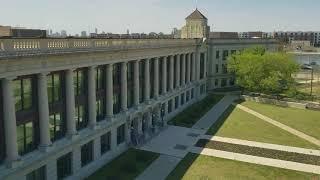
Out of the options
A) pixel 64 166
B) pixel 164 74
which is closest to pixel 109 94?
pixel 64 166

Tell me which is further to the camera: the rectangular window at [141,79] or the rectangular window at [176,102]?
the rectangular window at [176,102]

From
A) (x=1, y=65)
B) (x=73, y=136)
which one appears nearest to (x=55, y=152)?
(x=73, y=136)

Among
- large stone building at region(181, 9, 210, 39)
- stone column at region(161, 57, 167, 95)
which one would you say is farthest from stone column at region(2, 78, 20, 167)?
large stone building at region(181, 9, 210, 39)

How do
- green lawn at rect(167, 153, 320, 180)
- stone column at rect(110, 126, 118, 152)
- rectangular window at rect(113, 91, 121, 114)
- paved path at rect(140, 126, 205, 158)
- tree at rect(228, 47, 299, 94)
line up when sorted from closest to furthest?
1. green lawn at rect(167, 153, 320, 180)
2. stone column at rect(110, 126, 118, 152)
3. rectangular window at rect(113, 91, 121, 114)
4. paved path at rect(140, 126, 205, 158)
5. tree at rect(228, 47, 299, 94)

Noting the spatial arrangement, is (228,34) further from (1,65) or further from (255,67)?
(1,65)

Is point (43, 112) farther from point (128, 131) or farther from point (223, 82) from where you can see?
point (223, 82)

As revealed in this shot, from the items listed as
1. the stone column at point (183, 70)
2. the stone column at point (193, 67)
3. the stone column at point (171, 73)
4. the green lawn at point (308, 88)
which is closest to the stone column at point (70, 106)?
the stone column at point (171, 73)

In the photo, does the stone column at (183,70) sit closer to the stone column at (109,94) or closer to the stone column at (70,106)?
the stone column at (109,94)

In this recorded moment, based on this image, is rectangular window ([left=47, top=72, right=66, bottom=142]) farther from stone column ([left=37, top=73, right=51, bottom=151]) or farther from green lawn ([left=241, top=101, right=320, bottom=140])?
green lawn ([left=241, top=101, right=320, bottom=140])

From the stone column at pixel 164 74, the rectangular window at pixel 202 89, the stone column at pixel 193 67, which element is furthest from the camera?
the rectangular window at pixel 202 89
